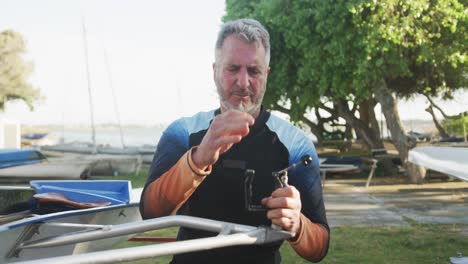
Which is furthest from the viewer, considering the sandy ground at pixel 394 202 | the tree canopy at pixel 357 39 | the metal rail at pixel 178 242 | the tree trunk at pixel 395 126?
the tree trunk at pixel 395 126

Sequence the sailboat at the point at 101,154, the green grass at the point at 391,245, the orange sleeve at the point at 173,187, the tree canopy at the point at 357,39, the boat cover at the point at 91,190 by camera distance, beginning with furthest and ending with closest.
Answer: the sailboat at the point at 101,154, the tree canopy at the point at 357,39, the green grass at the point at 391,245, the boat cover at the point at 91,190, the orange sleeve at the point at 173,187

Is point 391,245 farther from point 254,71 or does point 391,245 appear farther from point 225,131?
point 225,131

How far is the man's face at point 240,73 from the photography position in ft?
8.58

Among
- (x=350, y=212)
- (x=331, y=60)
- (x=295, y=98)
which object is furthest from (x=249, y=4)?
(x=350, y=212)

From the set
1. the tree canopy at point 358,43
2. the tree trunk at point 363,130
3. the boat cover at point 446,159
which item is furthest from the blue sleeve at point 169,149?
the tree trunk at point 363,130

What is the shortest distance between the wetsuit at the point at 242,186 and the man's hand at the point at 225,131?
1.16ft

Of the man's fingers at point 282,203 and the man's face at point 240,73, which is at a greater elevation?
the man's face at point 240,73

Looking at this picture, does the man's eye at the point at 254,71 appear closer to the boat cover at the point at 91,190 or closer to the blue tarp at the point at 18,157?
the boat cover at the point at 91,190

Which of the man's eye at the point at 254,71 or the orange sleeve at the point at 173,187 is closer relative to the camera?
the orange sleeve at the point at 173,187

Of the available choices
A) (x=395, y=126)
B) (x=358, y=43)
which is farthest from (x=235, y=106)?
(x=395, y=126)

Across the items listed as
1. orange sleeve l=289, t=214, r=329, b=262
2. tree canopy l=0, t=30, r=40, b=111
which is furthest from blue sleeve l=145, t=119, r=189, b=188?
tree canopy l=0, t=30, r=40, b=111

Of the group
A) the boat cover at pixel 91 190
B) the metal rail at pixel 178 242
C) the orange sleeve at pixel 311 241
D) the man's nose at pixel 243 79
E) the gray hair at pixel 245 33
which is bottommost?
the boat cover at pixel 91 190

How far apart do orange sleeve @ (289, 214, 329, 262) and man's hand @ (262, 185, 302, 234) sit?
7.2 inches

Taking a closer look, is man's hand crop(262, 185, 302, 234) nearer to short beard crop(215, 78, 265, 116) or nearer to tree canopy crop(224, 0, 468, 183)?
short beard crop(215, 78, 265, 116)
